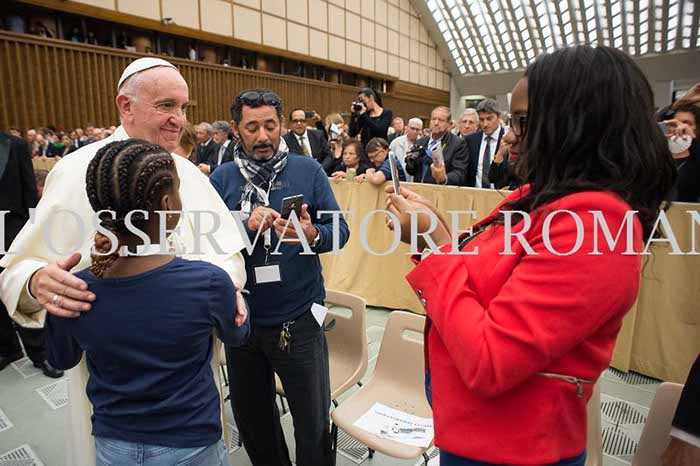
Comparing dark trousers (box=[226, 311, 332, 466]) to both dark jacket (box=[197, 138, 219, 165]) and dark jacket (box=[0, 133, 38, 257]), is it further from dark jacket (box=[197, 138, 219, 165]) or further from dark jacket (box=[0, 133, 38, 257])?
dark jacket (box=[197, 138, 219, 165])

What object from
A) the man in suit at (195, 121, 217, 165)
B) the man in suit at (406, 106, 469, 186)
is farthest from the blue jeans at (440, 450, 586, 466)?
the man in suit at (195, 121, 217, 165)

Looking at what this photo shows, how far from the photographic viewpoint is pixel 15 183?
3080 mm

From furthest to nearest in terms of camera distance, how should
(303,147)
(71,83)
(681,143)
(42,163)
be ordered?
(71,83)
(42,163)
(303,147)
(681,143)

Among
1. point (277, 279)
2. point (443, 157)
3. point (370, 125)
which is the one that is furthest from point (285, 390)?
point (370, 125)

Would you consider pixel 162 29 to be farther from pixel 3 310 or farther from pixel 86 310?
pixel 86 310

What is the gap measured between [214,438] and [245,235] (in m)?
0.70

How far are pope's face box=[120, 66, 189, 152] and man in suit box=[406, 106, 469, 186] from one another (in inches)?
107

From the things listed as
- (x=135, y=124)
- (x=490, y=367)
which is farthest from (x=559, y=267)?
(x=135, y=124)

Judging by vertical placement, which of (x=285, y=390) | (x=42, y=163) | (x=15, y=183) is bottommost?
(x=285, y=390)

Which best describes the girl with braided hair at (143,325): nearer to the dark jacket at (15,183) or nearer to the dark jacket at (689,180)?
the dark jacket at (15,183)

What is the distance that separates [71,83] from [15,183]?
7.88m

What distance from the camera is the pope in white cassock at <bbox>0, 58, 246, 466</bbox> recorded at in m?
1.24

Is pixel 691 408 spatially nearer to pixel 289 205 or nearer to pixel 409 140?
Answer: pixel 289 205

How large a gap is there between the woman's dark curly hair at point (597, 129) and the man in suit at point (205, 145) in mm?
5911
